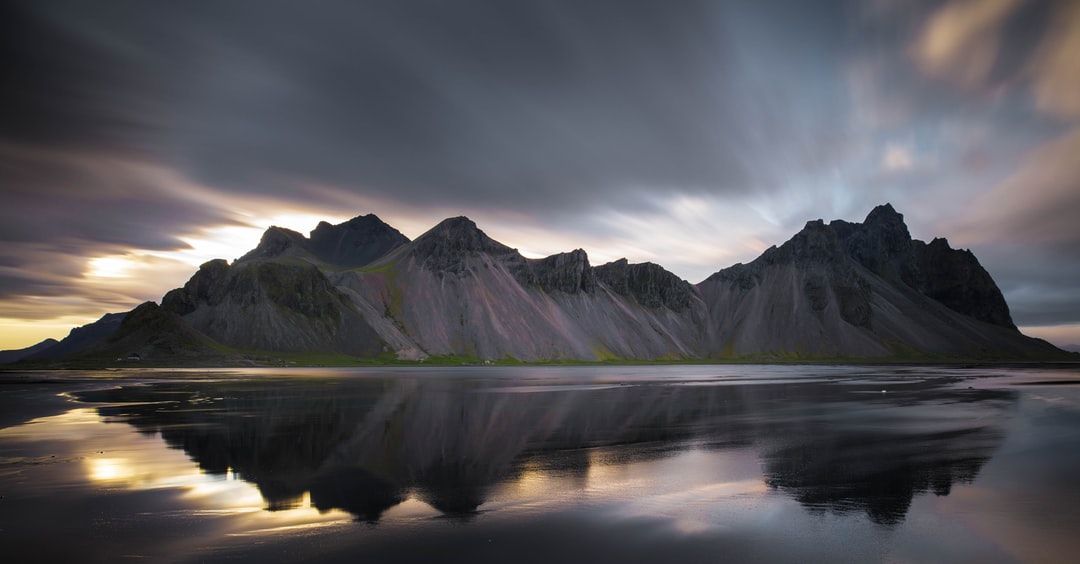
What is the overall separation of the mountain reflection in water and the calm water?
189mm

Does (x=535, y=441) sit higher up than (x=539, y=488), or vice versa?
(x=535, y=441)

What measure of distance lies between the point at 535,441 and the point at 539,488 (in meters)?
10.6

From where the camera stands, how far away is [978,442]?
31234 mm

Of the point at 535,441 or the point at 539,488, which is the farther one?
the point at 535,441

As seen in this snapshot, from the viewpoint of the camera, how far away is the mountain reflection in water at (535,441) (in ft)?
67.1

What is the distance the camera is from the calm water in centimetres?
1445

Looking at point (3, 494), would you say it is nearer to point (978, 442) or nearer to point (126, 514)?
point (126, 514)

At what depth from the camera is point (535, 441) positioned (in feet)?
102

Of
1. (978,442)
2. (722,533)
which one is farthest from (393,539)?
(978,442)

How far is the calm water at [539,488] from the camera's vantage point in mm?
14453

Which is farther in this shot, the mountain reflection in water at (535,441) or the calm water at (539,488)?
the mountain reflection in water at (535,441)

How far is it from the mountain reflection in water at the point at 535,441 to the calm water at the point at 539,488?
0.19m

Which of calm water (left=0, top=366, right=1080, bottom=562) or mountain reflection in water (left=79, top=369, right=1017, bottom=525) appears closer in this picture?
calm water (left=0, top=366, right=1080, bottom=562)

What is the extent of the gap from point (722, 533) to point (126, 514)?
16948 millimetres
